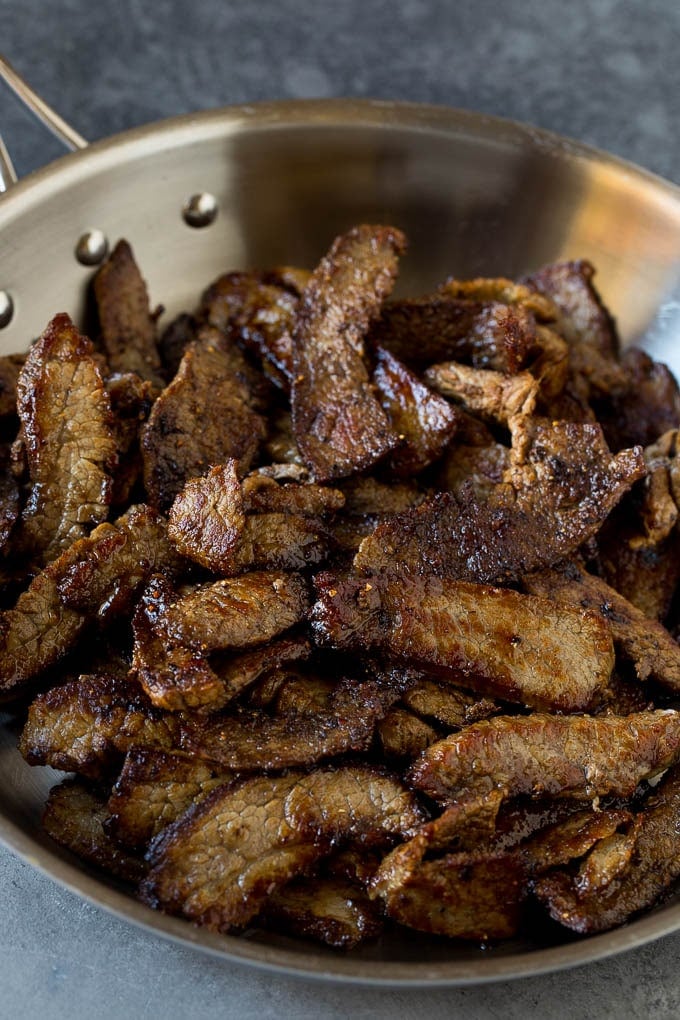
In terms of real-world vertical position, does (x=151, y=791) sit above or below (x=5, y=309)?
below

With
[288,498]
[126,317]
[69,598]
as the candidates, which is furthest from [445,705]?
[126,317]

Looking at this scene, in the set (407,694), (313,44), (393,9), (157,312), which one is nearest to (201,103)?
(313,44)

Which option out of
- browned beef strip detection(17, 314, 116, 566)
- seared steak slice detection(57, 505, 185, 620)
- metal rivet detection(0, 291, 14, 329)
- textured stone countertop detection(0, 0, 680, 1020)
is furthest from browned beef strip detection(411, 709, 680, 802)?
textured stone countertop detection(0, 0, 680, 1020)

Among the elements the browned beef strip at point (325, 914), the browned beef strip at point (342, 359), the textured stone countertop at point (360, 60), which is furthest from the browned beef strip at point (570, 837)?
the textured stone countertop at point (360, 60)

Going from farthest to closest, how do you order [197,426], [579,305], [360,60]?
[360,60], [579,305], [197,426]

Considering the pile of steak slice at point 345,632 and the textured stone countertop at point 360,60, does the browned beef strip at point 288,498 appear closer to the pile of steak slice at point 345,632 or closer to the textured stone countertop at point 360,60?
the pile of steak slice at point 345,632

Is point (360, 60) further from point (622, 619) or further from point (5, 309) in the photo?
point (622, 619)
